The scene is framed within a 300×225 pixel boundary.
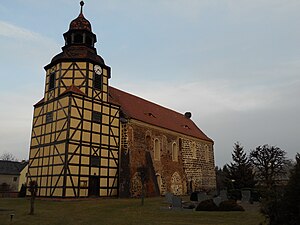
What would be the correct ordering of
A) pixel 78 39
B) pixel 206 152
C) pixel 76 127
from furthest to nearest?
1. pixel 206 152
2. pixel 78 39
3. pixel 76 127

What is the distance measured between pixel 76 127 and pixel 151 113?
470 inches

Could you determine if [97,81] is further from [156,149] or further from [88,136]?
[156,149]

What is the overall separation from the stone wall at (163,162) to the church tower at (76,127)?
3.58 feet

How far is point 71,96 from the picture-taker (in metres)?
23.2

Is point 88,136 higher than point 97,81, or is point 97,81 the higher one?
point 97,81

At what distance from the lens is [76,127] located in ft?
75.5

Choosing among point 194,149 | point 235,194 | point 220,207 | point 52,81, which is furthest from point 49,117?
point 194,149

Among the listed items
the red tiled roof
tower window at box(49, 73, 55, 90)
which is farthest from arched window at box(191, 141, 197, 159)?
tower window at box(49, 73, 55, 90)

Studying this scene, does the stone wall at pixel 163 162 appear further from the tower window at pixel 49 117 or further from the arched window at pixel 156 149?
the tower window at pixel 49 117

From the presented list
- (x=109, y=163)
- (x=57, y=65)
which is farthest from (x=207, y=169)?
(x=57, y=65)

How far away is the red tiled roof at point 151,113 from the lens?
1161 inches

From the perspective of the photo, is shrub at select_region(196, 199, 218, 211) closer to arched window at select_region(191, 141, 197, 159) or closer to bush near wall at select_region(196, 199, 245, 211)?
bush near wall at select_region(196, 199, 245, 211)

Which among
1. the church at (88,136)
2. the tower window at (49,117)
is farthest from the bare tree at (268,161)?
the tower window at (49,117)

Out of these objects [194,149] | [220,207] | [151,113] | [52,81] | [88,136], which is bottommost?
[220,207]
